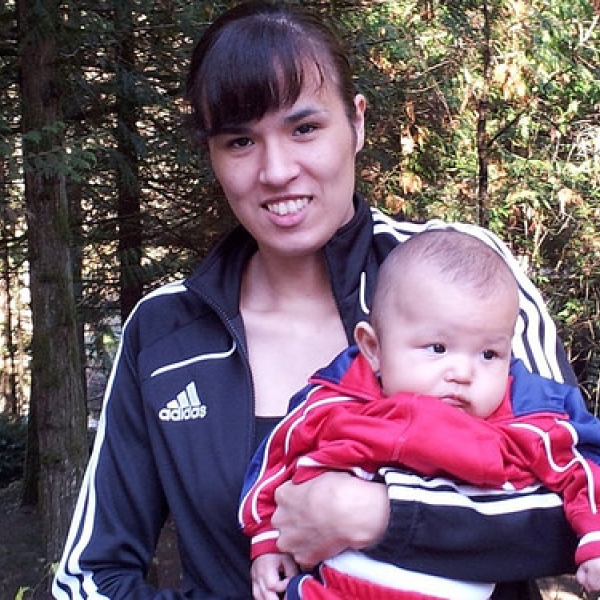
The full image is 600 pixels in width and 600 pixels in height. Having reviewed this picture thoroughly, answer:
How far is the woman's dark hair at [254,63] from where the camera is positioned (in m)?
1.91

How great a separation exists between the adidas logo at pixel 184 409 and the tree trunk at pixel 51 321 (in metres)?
5.04

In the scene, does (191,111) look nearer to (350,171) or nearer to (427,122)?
(350,171)

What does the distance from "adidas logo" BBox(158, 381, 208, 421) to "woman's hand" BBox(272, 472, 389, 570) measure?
330mm

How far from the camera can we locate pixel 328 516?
5.29 ft

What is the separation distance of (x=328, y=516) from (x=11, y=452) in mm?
14660

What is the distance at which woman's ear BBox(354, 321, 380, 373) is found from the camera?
1.77m

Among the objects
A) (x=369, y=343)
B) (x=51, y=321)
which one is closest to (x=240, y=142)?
(x=369, y=343)

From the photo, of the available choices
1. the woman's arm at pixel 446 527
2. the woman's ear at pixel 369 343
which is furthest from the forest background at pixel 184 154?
the woman's arm at pixel 446 527

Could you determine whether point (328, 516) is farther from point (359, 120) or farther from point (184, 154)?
point (184, 154)

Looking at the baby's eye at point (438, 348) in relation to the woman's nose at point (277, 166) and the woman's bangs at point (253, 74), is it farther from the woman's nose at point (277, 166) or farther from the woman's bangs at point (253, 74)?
the woman's bangs at point (253, 74)

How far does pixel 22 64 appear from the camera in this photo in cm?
712

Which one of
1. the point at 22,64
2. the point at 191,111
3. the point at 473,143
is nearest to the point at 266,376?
the point at 191,111

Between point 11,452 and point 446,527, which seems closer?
point 446,527

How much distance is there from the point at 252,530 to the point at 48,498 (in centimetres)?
638
